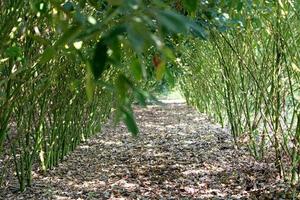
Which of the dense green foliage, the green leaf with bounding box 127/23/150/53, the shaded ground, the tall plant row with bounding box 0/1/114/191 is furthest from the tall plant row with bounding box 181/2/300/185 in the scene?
the green leaf with bounding box 127/23/150/53

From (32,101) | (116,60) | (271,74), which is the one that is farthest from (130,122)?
(271,74)

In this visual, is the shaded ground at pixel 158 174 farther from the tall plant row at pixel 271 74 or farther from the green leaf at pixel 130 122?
the green leaf at pixel 130 122

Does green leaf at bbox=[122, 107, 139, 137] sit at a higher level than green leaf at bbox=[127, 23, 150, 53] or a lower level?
lower

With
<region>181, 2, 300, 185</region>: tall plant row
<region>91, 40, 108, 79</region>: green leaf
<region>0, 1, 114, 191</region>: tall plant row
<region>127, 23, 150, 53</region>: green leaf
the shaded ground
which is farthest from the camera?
the shaded ground

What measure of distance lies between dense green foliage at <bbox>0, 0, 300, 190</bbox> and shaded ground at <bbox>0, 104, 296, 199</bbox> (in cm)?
22

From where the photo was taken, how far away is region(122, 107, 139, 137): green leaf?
0.74 meters

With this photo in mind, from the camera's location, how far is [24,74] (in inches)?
139

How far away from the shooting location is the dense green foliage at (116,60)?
2.38 feet

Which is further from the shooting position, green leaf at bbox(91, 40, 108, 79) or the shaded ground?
the shaded ground

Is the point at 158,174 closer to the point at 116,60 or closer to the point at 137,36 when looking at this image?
the point at 116,60

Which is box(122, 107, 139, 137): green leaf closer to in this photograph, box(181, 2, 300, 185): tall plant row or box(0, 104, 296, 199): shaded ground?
box(181, 2, 300, 185): tall plant row

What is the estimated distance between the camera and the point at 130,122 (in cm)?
75

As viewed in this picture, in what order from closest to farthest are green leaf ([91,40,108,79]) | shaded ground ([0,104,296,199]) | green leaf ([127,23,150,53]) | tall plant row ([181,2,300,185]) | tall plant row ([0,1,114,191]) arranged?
1. green leaf ([127,23,150,53])
2. green leaf ([91,40,108,79])
3. tall plant row ([0,1,114,191])
4. tall plant row ([181,2,300,185])
5. shaded ground ([0,104,296,199])

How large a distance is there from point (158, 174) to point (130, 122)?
4398 millimetres
